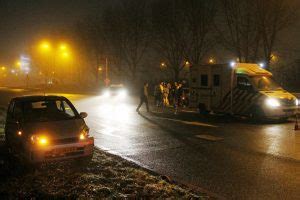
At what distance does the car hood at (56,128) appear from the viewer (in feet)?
28.0

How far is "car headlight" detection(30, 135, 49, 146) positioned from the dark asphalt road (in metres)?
2.44

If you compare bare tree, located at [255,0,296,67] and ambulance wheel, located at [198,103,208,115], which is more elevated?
bare tree, located at [255,0,296,67]

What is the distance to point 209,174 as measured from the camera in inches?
333

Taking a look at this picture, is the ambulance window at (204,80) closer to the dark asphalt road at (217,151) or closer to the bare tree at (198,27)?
the dark asphalt road at (217,151)

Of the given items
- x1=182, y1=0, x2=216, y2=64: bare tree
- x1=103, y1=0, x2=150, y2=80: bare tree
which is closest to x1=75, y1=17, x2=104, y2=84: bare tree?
x1=103, y1=0, x2=150, y2=80: bare tree

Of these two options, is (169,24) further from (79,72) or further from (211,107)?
(79,72)

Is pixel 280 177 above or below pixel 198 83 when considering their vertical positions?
below

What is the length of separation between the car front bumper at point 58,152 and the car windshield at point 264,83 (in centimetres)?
1170

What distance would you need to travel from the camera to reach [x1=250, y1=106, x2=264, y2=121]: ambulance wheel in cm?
1758

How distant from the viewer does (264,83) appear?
18688mm

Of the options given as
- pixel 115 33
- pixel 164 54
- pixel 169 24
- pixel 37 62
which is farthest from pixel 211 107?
pixel 37 62

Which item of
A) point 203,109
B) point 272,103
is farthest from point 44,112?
point 203,109

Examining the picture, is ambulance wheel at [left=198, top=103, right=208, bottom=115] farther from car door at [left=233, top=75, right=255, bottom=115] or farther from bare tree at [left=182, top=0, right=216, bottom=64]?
bare tree at [left=182, top=0, right=216, bottom=64]

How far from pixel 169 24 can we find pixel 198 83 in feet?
75.9
